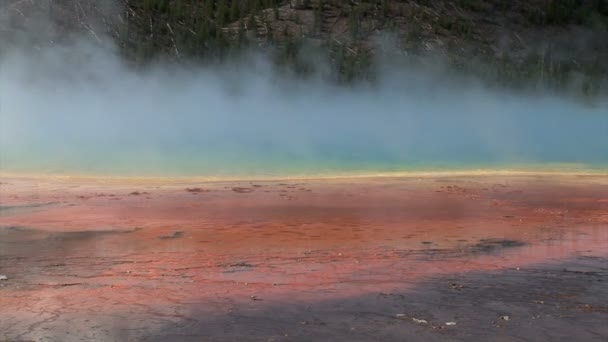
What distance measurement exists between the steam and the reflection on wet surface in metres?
6.49

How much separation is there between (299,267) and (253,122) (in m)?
16.0

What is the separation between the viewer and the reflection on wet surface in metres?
4.32

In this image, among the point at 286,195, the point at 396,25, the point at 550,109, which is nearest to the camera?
the point at 286,195

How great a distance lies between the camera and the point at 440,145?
21891 mm

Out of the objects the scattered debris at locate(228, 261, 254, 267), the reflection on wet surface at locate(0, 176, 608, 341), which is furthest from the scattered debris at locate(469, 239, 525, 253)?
the scattered debris at locate(228, 261, 254, 267)

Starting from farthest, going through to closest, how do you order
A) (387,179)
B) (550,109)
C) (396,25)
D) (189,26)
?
(396,25) → (189,26) → (550,109) → (387,179)

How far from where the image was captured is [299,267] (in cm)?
601

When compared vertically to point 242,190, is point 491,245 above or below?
below

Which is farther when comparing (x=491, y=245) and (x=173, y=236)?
(x=173, y=236)

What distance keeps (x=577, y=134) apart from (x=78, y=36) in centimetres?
1718

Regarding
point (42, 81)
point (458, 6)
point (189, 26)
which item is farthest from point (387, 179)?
point (458, 6)

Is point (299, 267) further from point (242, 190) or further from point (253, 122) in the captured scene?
point (253, 122)

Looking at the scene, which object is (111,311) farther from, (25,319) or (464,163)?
(464,163)

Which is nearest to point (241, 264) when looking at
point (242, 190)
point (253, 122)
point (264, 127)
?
point (242, 190)
